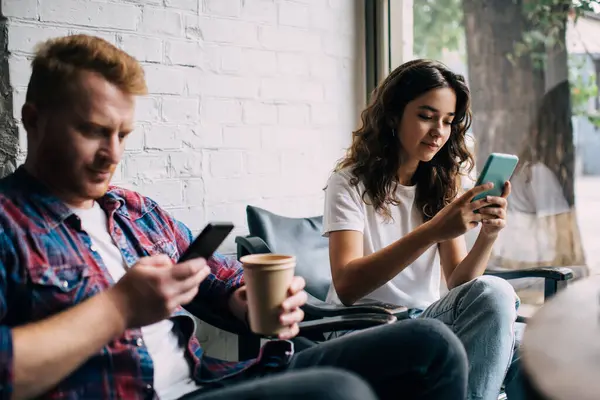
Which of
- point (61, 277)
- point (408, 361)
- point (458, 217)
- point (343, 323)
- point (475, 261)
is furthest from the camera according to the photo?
point (475, 261)

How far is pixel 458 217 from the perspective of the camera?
154 cm

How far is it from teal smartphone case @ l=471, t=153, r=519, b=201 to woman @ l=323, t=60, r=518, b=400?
23 millimetres

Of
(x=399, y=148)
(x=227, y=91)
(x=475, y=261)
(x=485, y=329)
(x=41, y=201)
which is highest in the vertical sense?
(x=227, y=91)

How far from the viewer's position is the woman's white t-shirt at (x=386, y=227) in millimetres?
1715

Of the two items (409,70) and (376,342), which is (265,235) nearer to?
(409,70)

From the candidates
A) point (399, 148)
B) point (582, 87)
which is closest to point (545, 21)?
point (582, 87)

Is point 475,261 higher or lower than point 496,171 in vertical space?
lower

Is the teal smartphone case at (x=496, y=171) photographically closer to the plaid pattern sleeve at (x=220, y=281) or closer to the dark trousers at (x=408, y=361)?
the dark trousers at (x=408, y=361)

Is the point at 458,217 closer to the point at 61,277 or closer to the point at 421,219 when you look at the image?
the point at 421,219

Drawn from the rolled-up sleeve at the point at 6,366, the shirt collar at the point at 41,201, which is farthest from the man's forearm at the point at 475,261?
the rolled-up sleeve at the point at 6,366

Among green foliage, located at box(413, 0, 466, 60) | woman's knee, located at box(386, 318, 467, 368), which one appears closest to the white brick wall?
green foliage, located at box(413, 0, 466, 60)

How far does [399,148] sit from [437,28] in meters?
1.02

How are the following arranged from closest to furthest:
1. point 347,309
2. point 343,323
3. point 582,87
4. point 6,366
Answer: point 6,366 → point 343,323 → point 347,309 → point 582,87

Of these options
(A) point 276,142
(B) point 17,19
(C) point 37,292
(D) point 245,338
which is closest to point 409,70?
(A) point 276,142
